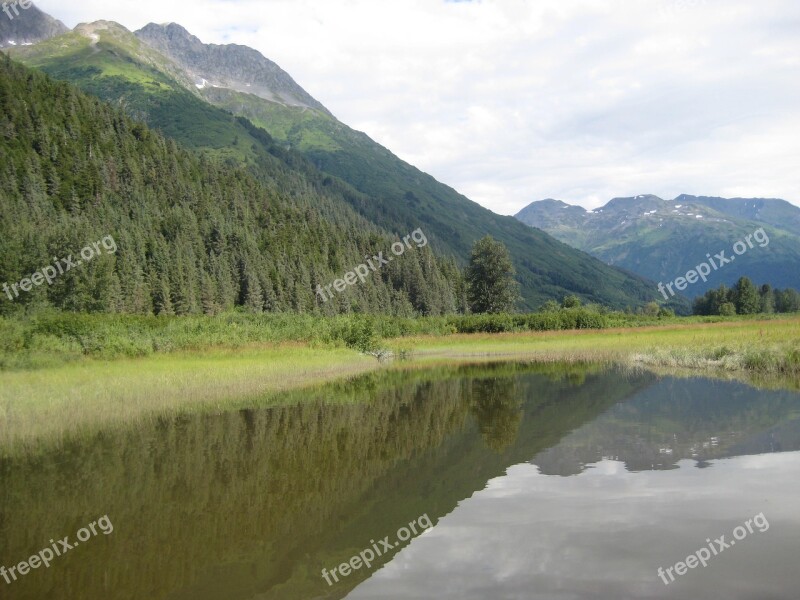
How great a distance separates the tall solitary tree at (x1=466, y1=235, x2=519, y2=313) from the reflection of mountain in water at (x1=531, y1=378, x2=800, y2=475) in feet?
325

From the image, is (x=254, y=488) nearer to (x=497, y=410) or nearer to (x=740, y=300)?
(x=497, y=410)

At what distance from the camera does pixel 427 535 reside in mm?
12734

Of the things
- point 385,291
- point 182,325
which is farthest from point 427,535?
point 385,291

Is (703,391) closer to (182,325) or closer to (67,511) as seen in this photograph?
(67,511)

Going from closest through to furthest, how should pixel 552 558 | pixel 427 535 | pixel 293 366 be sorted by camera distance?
pixel 552 558 → pixel 427 535 → pixel 293 366

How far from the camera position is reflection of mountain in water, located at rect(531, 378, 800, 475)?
737 inches

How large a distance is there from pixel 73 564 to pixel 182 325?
5566cm

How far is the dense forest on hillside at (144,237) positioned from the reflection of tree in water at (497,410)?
8145cm

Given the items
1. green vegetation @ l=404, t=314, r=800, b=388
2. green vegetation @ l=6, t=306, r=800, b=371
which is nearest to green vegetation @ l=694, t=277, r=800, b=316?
green vegetation @ l=404, t=314, r=800, b=388

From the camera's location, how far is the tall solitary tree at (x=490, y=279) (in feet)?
426

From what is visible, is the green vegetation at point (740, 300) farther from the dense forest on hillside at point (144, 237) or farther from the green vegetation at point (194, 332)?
the green vegetation at point (194, 332)

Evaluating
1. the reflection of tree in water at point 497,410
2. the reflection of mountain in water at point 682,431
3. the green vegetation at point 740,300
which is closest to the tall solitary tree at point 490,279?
the green vegetation at point 740,300

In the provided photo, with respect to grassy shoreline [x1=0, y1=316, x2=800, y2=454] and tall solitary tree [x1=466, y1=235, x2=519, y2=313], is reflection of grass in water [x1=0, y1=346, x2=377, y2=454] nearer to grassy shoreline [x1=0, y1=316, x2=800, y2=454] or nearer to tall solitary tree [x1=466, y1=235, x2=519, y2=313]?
grassy shoreline [x1=0, y1=316, x2=800, y2=454]

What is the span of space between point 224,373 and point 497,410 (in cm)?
1761
